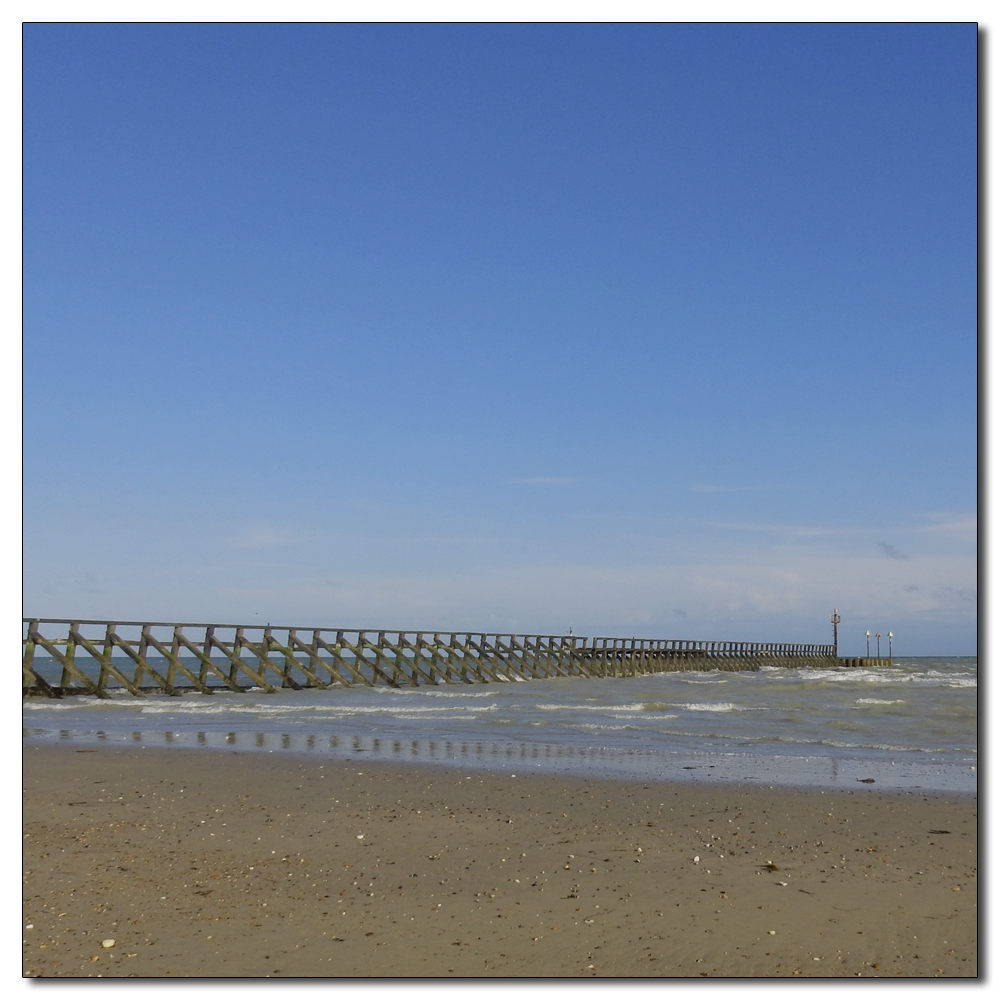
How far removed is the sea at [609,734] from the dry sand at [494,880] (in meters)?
1.78

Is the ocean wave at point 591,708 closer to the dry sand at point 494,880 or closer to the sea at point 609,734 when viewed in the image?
the sea at point 609,734

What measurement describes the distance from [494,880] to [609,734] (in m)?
10.4

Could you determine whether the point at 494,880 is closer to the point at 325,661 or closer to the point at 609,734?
the point at 609,734

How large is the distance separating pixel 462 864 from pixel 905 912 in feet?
10.1

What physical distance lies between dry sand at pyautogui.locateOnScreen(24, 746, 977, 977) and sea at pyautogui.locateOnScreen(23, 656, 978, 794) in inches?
70.1

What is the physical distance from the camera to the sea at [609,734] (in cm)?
1222

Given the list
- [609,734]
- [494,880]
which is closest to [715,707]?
[609,734]

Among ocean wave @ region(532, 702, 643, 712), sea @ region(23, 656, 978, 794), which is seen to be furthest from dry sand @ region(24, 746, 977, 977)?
ocean wave @ region(532, 702, 643, 712)

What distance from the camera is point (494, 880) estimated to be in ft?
21.9

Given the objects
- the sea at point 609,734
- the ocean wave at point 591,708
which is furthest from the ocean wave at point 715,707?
the ocean wave at point 591,708

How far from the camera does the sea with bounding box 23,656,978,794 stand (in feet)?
40.1
